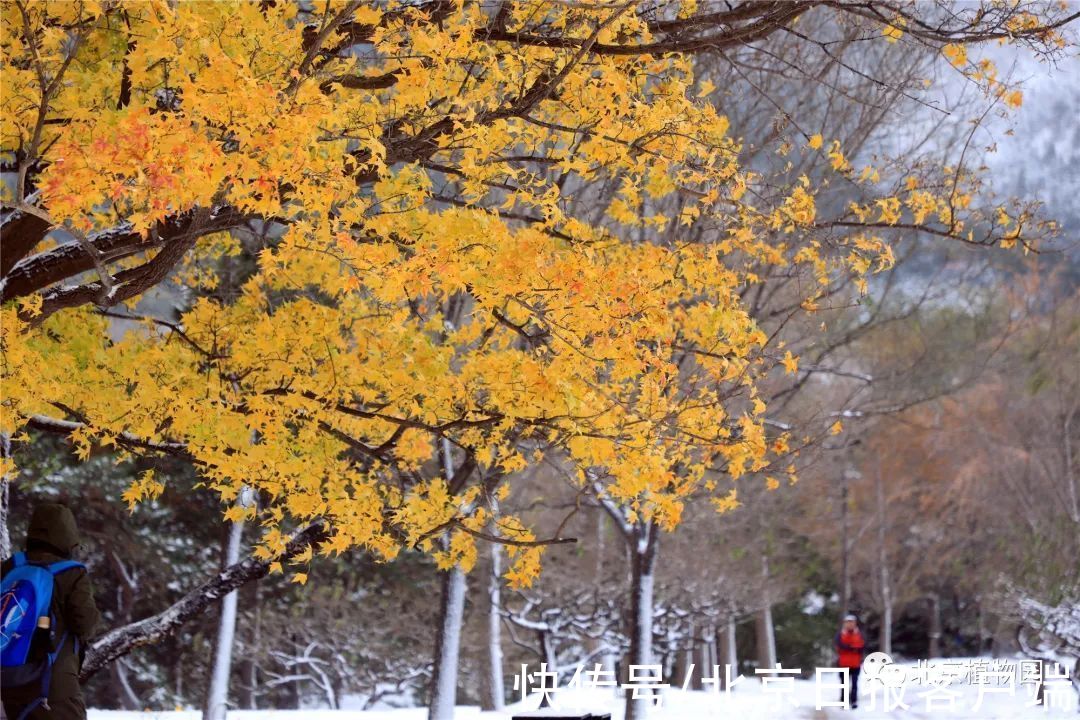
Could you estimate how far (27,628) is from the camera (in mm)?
4980

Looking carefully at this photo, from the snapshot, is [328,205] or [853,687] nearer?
[328,205]

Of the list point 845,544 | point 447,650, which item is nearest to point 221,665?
point 447,650

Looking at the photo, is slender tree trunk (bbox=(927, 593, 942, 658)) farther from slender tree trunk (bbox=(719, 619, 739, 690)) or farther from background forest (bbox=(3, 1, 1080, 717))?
slender tree trunk (bbox=(719, 619, 739, 690))

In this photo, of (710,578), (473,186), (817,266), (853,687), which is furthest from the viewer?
(710,578)

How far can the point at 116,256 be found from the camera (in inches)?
230

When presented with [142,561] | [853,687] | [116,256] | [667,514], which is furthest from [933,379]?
[116,256]

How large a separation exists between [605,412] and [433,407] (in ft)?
3.77

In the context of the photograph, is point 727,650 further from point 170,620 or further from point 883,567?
point 170,620

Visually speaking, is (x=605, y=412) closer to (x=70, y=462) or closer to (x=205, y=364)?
(x=205, y=364)

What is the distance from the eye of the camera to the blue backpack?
4957mm

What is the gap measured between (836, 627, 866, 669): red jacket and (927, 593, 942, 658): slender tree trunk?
17126mm

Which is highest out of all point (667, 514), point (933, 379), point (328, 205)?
point (933, 379)

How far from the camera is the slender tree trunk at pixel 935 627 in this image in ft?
96.4

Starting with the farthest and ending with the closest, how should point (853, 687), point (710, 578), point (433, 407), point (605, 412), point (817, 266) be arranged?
1. point (710, 578)
2. point (853, 687)
3. point (817, 266)
4. point (433, 407)
5. point (605, 412)
